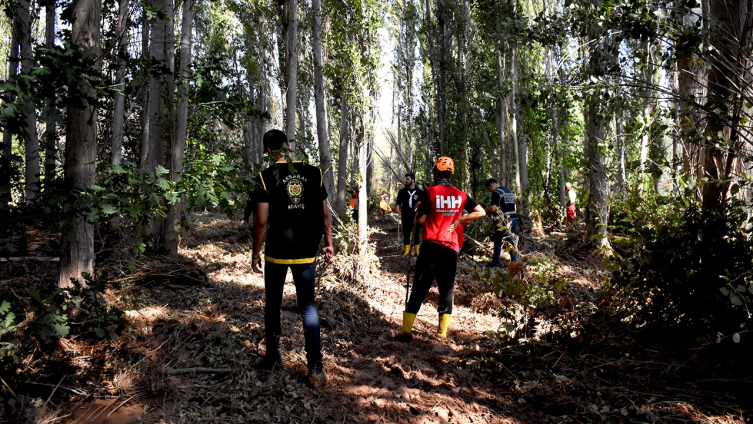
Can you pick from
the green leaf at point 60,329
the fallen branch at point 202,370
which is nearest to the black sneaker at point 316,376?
the fallen branch at point 202,370

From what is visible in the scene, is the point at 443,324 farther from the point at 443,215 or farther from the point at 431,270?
the point at 443,215

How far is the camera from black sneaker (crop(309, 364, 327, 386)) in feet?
11.4

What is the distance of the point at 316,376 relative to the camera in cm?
351

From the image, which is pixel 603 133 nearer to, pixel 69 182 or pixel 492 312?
pixel 492 312

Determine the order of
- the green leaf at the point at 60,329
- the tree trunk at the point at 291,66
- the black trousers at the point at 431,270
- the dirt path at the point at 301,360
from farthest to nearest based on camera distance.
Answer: the tree trunk at the point at 291,66
the black trousers at the point at 431,270
the dirt path at the point at 301,360
the green leaf at the point at 60,329

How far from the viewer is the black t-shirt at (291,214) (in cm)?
352

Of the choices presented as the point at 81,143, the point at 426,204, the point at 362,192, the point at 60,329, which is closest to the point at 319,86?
the point at 362,192

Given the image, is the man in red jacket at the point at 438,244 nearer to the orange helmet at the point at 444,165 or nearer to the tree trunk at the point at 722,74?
the orange helmet at the point at 444,165

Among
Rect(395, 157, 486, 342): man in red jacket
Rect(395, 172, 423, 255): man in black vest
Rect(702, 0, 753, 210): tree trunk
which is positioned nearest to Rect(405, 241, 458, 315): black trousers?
Rect(395, 157, 486, 342): man in red jacket

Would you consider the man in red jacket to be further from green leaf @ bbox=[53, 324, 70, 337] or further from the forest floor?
green leaf @ bbox=[53, 324, 70, 337]

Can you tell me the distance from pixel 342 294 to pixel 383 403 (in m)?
2.65

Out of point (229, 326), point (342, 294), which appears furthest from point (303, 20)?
point (229, 326)

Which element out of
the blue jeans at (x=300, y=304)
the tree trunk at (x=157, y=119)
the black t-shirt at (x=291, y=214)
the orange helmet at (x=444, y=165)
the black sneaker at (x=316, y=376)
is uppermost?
the tree trunk at (x=157, y=119)

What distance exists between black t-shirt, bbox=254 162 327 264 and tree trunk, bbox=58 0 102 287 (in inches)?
53.5
